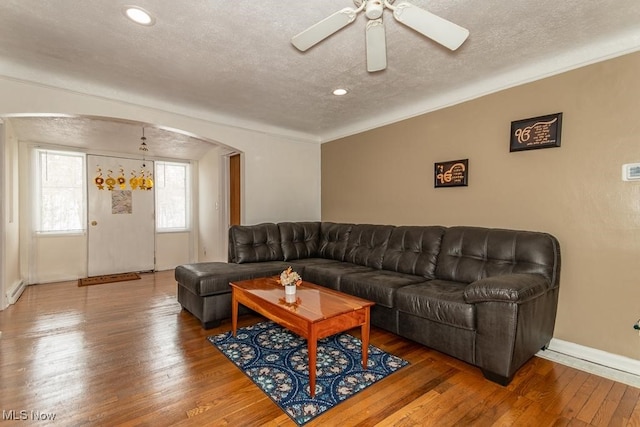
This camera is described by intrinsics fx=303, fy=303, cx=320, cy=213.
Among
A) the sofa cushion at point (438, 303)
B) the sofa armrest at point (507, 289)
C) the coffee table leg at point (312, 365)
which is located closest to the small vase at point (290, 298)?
the coffee table leg at point (312, 365)

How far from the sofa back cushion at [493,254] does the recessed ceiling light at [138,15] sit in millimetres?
3158

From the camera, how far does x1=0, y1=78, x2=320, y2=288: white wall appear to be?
2922 millimetres

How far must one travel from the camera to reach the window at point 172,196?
620 centimetres

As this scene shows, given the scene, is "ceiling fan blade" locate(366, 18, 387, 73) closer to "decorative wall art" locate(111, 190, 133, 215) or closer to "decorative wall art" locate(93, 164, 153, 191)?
"decorative wall art" locate(93, 164, 153, 191)

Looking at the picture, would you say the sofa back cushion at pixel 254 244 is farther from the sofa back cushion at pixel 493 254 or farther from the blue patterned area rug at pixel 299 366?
the sofa back cushion at pixel 493 254

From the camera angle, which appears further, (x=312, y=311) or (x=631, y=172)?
(x=631, y=172)

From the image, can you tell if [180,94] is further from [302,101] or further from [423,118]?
[423,118]

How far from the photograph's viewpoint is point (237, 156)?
5.31 metres

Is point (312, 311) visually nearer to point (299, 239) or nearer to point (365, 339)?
point (365, 339)

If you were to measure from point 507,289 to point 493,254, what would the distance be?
86 centimetres

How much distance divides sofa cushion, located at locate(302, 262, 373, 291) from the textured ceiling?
2.01 meters

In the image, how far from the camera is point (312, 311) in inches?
84.0

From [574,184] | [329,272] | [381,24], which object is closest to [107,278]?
[329,272]

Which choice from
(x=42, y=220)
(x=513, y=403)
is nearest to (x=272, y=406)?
(x=513, y=403)
